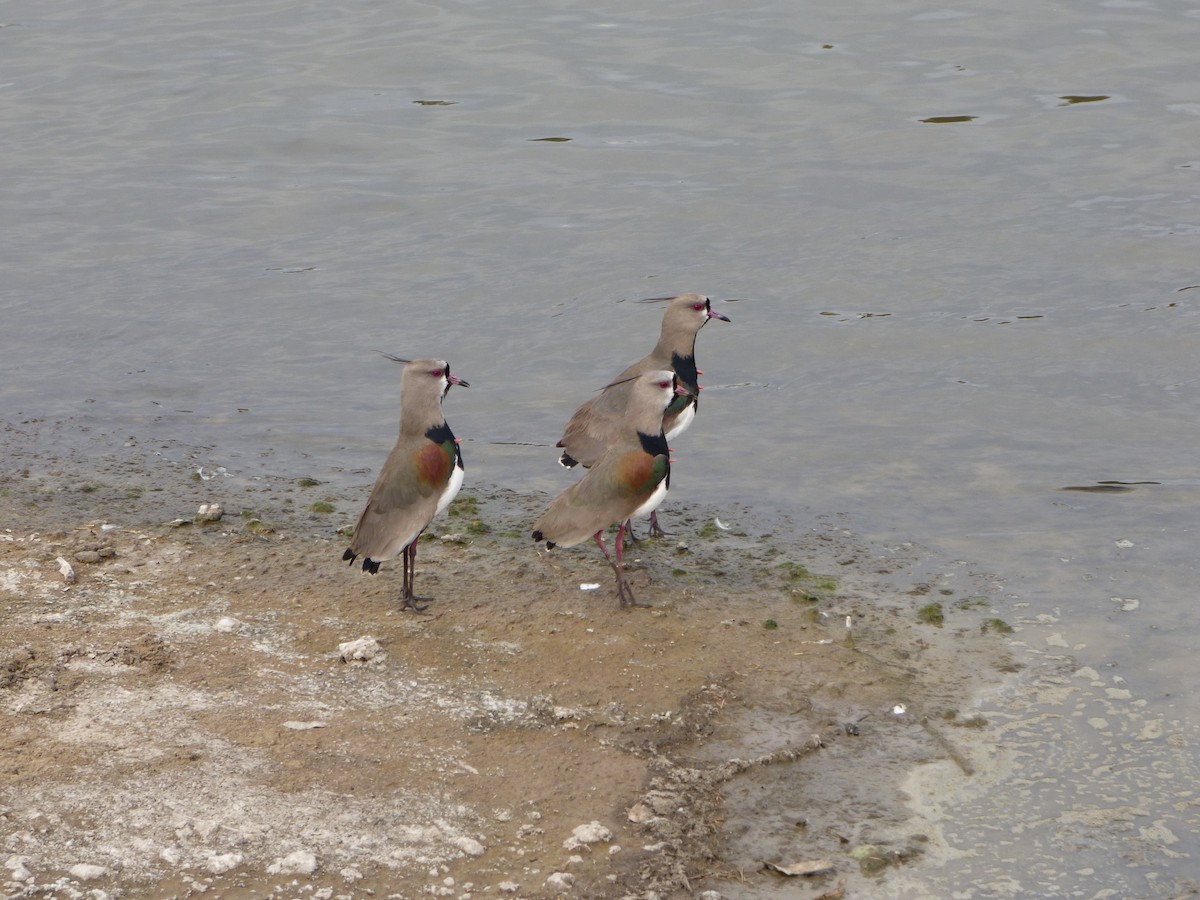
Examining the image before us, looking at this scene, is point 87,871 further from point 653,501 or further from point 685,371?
point 685,371

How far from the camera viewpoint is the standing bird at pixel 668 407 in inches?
328

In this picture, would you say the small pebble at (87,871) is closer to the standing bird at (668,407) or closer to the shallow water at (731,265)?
the shallow water at (731,265)

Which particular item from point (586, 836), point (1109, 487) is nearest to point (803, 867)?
point (586, 836)

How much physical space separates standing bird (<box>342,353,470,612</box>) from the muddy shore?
12.2 inches

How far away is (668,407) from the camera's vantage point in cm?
851

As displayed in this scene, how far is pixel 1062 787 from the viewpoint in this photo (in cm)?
577

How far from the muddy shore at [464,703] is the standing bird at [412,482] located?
311 mm

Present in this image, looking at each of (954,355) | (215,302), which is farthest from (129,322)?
(954,355)

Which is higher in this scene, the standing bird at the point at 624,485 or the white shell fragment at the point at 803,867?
the standing bird at the point at 624,485

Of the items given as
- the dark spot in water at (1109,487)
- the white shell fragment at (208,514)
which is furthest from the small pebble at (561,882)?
the dark spot in water at (1109,487)

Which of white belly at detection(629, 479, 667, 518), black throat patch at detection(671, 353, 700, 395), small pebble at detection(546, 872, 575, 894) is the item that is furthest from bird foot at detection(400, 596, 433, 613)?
black throat patch at detection(671, 353, 700, 395)

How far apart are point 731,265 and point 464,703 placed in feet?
22.7

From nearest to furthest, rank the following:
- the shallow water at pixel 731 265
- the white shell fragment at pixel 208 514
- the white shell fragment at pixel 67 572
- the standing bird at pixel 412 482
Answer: the standing bird at pixel 412 482 → the white shell fragment at pixel 67 572 → the shallow water at pixel 731 265 → the white shell fragment at pixel 208 514

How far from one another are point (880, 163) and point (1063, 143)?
1807 millimetres
